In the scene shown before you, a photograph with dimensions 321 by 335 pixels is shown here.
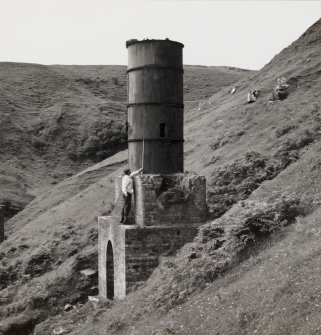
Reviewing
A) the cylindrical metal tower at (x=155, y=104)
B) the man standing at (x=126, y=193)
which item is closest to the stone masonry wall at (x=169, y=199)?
the man standing at (x=126, y=193)

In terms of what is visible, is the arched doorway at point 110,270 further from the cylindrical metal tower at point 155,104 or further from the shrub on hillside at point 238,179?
the shrub on hillside at point 238,179

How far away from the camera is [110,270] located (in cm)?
1766

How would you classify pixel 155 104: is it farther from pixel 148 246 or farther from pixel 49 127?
pixel 49 127

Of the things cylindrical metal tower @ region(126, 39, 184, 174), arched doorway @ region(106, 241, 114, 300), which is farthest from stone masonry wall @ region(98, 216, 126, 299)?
cylindrical metal tower @ region(126, 39, 184, 174)

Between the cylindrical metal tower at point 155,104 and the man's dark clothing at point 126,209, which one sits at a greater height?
the cylindrical metal tower at point 155,104

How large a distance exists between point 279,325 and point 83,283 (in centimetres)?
1029

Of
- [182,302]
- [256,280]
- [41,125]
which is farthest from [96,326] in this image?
[41,125]

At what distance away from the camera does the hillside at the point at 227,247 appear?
11469 mm

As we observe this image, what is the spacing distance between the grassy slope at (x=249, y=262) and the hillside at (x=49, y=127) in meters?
20.9

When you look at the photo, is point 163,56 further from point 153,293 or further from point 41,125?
point 41,125

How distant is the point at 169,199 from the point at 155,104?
282 centimetres

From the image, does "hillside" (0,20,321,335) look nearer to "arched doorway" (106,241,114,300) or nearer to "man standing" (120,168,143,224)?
"arched doorway" (106,241,114,300)

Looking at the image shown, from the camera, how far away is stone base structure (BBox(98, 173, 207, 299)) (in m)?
15.8

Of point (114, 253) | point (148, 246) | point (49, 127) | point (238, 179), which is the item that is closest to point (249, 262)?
point (148, 246)
